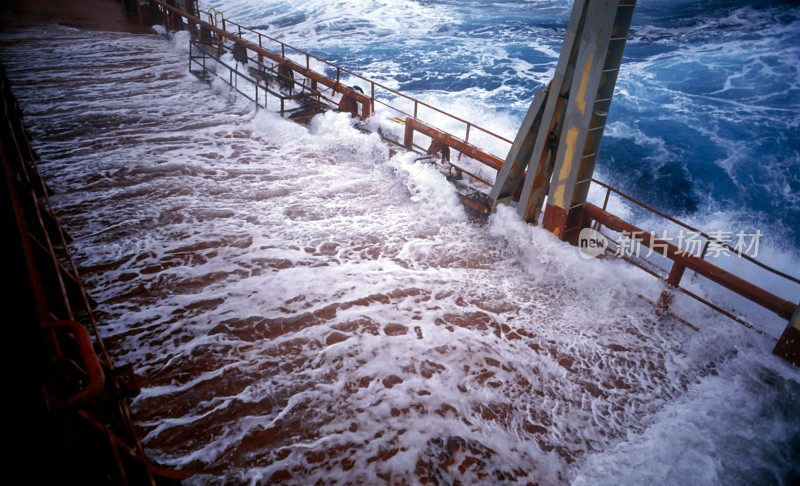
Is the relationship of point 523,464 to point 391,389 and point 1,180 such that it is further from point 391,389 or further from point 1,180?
point 1,180

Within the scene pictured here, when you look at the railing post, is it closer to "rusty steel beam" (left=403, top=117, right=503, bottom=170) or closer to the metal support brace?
"rusty steel beam" (left=403, top=117, right=503, bottom=170)

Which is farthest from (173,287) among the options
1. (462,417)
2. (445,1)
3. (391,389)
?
(445,1)

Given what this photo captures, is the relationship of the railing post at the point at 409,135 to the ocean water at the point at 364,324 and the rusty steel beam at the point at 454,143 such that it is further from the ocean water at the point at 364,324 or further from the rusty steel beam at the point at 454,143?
the ocean water at the point at 364,324

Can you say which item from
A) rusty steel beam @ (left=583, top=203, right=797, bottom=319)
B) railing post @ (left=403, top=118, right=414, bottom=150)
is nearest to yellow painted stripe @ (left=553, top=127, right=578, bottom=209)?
rusty steel beam @ (left=583, top=203, right=797, bottom=319)

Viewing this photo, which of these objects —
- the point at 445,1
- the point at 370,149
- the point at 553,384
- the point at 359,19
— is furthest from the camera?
the point at 445,1

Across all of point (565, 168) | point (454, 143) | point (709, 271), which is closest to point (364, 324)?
point (565, 168)

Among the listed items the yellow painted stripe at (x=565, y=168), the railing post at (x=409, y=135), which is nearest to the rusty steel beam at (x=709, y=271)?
the yellow painted stripe at (x=565, y=168)

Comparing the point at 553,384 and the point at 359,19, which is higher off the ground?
the point at 359,19
